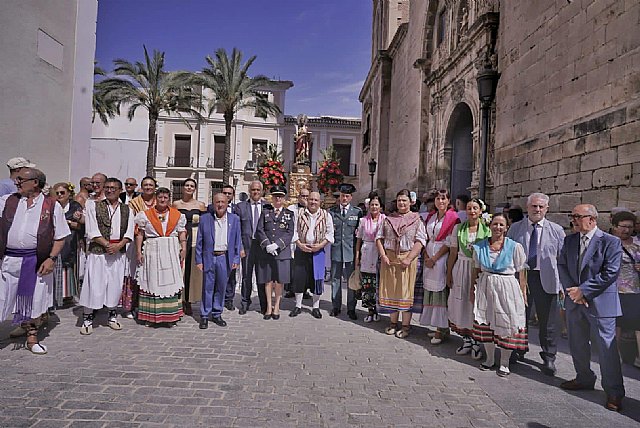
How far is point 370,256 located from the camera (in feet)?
20.6

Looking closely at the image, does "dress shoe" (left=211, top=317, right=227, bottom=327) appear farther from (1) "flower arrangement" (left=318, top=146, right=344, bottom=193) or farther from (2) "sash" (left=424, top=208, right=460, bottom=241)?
(1) "flower arrangement" (left=318, top=146, right=344, bottom=193)

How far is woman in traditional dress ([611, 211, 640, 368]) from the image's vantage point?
180 inches

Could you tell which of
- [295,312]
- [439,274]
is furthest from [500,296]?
[295,312]

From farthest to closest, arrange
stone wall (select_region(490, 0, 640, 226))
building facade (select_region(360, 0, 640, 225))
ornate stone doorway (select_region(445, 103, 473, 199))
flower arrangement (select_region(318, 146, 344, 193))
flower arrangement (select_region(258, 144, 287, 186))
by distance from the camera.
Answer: flower arrangement (select_region(318, 146, 344, 193)) → flower arrangement (select_region(258, 144, 287, 186)) → ornate stone doorway (select_region(445, 103, 473, 199)) → building facade (select_region(360, 0, 640, 225)) → stone wall (select_region(490, 0, 640, 226))

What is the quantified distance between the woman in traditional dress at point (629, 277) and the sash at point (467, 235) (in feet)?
4.64

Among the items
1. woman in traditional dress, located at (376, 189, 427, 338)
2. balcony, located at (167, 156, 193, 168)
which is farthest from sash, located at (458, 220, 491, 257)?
balcony, located at (167, 156, 193, 168)

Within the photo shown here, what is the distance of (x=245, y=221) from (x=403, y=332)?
313 cm

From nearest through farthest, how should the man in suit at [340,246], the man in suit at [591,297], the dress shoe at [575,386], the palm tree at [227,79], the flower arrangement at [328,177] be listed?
the man in suit at [591,297]
the dress shoe at [575,386]
the man in suit at [340,246]
the flower arrangement at [328,177]
the palm tree at [227,79]

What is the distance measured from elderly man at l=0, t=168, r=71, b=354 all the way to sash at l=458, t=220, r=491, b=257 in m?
4.65

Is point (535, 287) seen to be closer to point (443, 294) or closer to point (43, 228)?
point (443, 294)

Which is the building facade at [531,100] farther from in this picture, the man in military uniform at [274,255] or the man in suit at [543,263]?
the man in military uniform at [274,255]

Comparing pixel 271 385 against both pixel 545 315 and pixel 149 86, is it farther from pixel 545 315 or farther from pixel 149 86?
pixel 149 86

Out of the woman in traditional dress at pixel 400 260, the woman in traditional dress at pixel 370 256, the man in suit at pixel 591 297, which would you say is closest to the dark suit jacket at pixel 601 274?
the man in suit at pixel 591 297

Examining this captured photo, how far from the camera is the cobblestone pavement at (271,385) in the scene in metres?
3.29
